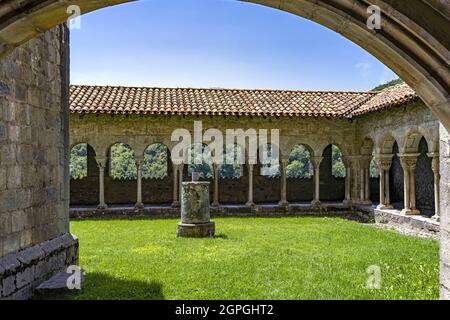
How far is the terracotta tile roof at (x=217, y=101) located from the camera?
14.5 metres

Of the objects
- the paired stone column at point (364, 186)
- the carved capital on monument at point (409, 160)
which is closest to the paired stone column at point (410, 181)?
the carved capital on monument at point (409, 160)

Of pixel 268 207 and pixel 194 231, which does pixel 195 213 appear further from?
pixel 268 207

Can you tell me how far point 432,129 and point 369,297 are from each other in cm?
678

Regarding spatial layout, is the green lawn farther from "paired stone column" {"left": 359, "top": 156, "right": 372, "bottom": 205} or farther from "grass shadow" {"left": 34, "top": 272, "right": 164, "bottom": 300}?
"paired stone column" {"left": 359, "top": 156, "right": 372, "bottom": 205}

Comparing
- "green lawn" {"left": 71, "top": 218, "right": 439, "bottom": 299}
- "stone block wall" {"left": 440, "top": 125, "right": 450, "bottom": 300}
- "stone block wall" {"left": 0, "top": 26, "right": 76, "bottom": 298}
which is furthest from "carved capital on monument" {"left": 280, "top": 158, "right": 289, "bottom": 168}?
"stone block wall" {"left": 440, "top": 125, "right": 450, "bottom": 300}

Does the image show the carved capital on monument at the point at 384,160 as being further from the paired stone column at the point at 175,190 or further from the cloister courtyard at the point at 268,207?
the paired stone column at the point at 175,190

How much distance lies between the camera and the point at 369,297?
523 centimetres

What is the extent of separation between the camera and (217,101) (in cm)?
1600

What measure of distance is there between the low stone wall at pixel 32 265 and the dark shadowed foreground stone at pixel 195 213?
12.7 feet

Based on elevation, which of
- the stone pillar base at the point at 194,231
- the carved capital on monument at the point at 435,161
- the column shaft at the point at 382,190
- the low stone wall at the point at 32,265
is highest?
the carved capital on monument at the point at 435,161
